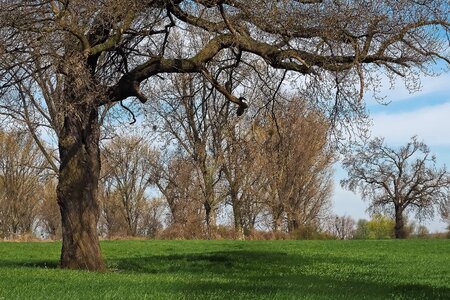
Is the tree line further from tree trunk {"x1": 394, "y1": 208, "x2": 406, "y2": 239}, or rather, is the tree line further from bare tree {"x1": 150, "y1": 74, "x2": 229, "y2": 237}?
tree trunk {"x1": 394, "y1": 208, "x2": 406, "y2": 239}

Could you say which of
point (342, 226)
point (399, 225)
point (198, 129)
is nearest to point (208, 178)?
point (198, 129)

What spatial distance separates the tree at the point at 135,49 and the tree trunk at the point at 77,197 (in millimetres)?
22

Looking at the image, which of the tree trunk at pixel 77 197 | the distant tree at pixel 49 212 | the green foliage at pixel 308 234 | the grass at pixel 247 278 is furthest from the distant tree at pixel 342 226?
the tree trunk at pixel 77 197

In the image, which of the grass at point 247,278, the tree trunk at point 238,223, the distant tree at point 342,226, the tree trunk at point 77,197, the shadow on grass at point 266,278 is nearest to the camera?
the grass at point 247,278

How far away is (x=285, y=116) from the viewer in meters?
17.8

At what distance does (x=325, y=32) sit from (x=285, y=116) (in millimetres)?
5741

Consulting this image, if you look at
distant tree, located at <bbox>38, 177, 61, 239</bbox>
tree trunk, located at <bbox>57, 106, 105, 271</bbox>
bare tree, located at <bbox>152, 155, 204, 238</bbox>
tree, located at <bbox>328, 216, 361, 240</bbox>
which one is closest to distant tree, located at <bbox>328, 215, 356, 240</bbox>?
tree, located at <bbox>328, 216, 361, 240</bbox>

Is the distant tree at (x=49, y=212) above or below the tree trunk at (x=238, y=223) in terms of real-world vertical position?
above

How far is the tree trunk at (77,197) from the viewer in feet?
46.6

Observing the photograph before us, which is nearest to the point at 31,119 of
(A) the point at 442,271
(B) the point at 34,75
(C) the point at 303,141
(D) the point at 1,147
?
(B) the point at 34,75

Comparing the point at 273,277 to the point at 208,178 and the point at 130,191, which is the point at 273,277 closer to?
the point at 208,178

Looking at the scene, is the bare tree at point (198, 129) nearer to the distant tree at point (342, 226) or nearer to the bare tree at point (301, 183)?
the bare tree at point (301, 183)

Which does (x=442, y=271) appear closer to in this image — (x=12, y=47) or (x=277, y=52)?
(x=277, y=52)

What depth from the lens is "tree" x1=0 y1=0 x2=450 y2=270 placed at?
1223 centimetres
